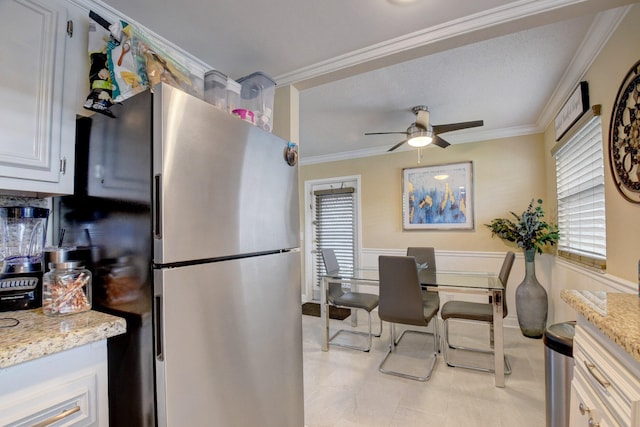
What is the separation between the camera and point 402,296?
2.51 metres

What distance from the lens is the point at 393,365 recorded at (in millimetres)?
2641

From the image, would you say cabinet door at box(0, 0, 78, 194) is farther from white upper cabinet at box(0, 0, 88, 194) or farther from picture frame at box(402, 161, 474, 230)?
picture frame at box(402, 161, 474, 230)

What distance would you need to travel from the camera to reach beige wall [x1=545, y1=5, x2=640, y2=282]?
1.49 m

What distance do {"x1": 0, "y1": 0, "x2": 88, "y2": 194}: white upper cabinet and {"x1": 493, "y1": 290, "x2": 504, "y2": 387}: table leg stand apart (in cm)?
276

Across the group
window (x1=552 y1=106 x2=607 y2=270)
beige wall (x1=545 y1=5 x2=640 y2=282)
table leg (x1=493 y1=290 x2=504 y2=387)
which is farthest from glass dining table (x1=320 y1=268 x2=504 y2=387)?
beige wall (x1=545 y1=5 x2=640 y2=282)

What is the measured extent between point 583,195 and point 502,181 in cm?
A: 128

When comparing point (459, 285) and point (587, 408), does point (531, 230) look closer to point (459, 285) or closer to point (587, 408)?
point (459, 285)

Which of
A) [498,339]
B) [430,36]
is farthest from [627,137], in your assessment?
[498,339]

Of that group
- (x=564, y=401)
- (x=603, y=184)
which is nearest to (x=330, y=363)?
(x=564, y=401)

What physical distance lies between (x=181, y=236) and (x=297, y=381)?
1.00 m

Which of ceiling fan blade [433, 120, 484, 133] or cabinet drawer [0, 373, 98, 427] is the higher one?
ceiling fan blade [433, 120, 484, 133]

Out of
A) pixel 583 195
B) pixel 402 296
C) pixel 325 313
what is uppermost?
pixel 583 195

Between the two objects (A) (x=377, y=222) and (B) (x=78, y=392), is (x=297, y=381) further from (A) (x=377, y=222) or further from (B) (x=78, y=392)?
(A) (x=377, y=222)

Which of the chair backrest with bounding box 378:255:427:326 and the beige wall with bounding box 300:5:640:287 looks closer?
the beige wall with bounding box 300:5:640:287
